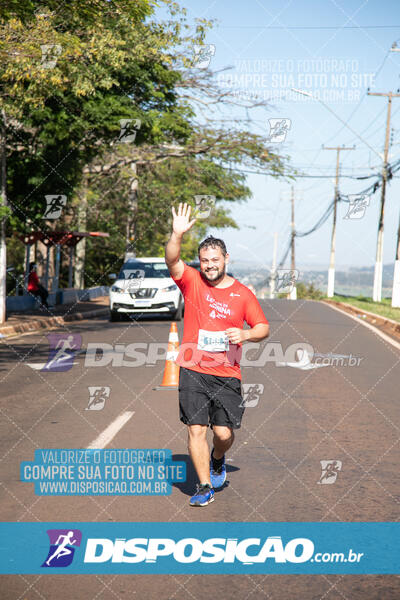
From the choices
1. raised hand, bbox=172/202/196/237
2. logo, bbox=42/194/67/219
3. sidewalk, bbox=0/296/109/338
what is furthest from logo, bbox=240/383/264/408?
logo, bbox=42/194/67/219

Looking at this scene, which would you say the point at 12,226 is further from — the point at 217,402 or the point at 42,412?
the point at 217,402

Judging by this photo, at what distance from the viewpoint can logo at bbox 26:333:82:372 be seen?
44.1 ft

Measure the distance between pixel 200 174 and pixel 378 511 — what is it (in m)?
34.0

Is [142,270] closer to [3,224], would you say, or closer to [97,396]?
[3,224]

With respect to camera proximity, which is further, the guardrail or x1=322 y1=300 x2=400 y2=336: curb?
the guardrail

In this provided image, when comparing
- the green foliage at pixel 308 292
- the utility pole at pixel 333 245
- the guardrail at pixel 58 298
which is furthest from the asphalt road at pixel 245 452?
the green foliage at pixel 308 292

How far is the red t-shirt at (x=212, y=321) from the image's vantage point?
18.8 ft

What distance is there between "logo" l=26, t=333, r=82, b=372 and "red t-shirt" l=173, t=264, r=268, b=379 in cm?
760

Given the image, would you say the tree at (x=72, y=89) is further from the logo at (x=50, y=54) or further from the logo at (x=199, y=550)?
the logo at (x=199, y=550)

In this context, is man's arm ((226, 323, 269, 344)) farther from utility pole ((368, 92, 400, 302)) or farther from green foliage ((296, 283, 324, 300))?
green foliage ((296, 283, 324, 300))

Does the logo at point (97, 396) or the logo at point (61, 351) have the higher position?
the logo at point (97, 396)

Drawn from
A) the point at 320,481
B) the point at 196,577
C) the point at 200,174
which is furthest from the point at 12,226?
the point at 196,577

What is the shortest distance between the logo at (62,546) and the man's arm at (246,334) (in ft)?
5.19

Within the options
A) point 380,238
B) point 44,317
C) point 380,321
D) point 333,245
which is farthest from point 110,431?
point 333,245
